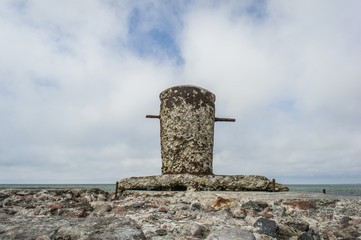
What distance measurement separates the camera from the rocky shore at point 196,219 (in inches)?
72.3

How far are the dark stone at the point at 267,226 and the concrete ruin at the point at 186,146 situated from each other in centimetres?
132

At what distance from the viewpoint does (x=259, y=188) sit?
3.36 metres

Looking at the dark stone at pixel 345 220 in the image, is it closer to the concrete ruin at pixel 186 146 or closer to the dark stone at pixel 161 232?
the concrete ruin at pixel 186 146

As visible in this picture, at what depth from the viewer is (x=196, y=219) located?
219 centimetres

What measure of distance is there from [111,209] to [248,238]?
4.42ft

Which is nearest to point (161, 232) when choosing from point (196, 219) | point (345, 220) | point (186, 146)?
point (196, 219)

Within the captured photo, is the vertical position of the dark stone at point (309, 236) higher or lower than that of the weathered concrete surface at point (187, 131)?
lower

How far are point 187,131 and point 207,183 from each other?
804 millimetres

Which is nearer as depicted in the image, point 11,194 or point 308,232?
point 308,232

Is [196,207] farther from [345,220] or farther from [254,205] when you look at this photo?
[345,220]

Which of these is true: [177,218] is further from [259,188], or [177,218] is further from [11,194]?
[11,194]

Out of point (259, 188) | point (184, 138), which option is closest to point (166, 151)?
point (184, 138)

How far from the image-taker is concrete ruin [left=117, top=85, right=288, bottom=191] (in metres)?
3.38

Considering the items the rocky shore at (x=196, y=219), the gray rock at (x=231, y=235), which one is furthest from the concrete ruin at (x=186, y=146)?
the gray rock at (x=231, y=235)
